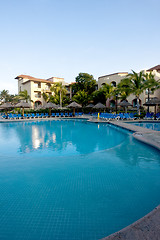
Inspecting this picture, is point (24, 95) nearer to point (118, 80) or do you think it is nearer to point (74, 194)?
point (118, 80)

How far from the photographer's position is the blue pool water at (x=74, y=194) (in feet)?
9.09

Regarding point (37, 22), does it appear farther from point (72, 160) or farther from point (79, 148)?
point (72, 160)

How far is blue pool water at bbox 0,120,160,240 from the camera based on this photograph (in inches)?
109

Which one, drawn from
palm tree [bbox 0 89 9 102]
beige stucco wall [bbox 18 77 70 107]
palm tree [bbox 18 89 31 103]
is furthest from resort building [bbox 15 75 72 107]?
palm tree [bbox 0 89 9 102]

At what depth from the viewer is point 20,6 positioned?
12.6 meters

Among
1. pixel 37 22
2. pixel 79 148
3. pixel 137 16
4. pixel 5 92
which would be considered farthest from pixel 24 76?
pixel 79 148

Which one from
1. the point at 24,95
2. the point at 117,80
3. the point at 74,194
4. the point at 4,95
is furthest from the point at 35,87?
Result: the point at 74,194

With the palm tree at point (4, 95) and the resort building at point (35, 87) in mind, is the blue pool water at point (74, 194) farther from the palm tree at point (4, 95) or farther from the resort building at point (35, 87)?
the palm tree at point (4, 95)

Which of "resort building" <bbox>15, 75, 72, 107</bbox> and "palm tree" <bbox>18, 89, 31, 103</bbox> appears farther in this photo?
"resort building" <bbox>15, 75, 72, 107</bbox>

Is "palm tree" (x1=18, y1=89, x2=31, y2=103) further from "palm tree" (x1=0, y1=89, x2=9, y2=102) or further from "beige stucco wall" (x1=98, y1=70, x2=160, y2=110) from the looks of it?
"palm tree" (x1=0, y1=89, x2=9, y2=102)

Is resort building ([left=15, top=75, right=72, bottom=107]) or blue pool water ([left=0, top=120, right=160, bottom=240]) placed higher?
resort building ([left=15, top=75, right=72, bottom=107])

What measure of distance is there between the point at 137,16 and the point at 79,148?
12015mm

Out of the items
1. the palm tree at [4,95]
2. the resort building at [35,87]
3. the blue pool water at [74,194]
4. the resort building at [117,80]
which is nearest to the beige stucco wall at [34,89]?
the resort building at [35,87]

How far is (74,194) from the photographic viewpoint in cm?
381
